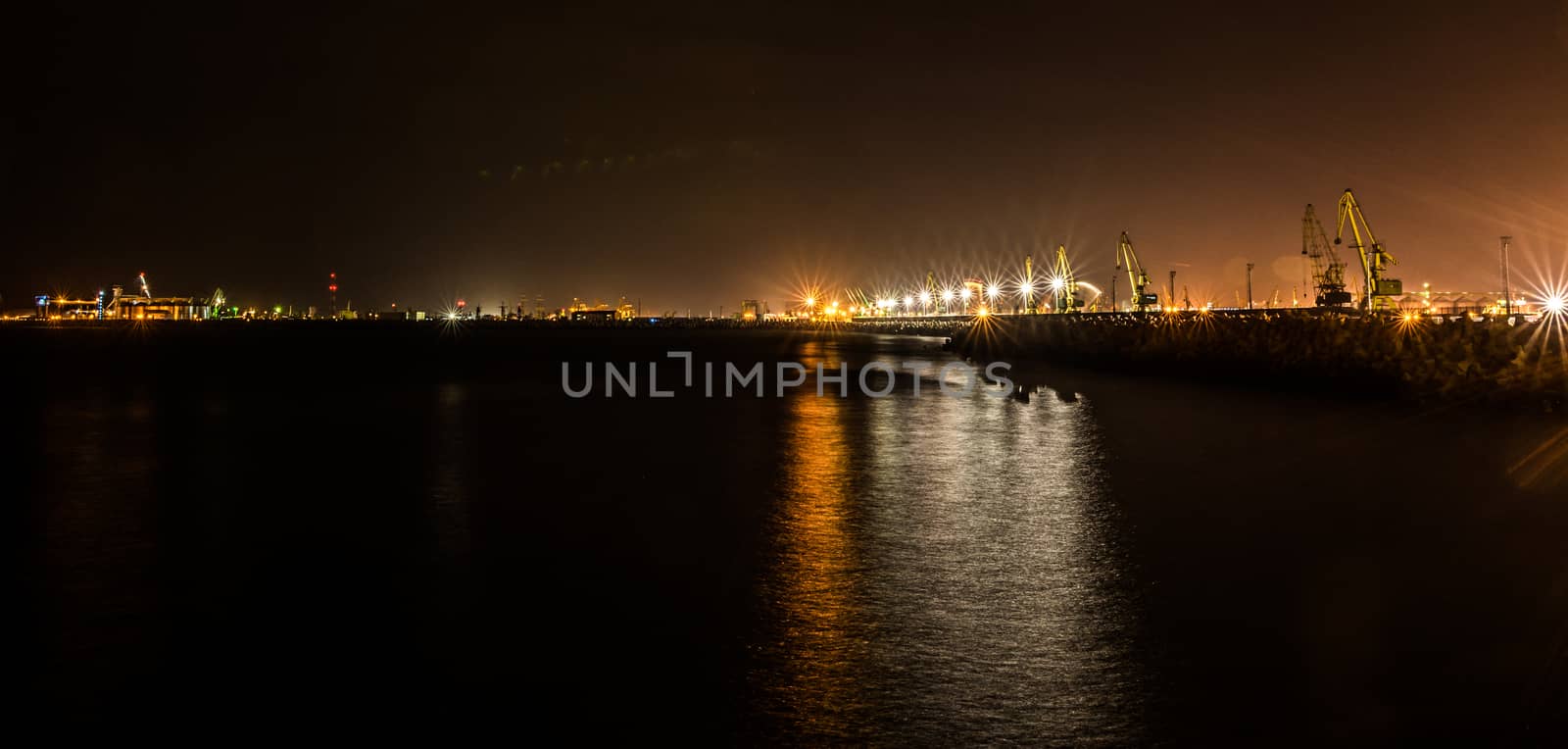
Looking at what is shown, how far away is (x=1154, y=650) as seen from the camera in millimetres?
6289

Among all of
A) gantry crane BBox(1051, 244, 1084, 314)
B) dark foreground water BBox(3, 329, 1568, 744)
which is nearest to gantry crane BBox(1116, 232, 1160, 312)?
gantry crane BBox(1051, 244, 1084, 314)

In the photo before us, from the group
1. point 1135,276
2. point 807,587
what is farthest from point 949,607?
point 1135,276

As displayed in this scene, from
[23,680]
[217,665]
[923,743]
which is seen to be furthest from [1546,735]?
[23,680]

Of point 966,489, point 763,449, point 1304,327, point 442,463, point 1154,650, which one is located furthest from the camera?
point 1304,327

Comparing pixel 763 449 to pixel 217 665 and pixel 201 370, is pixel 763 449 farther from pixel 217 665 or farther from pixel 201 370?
pixel 201 370

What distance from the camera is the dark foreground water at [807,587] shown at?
5.46 metres

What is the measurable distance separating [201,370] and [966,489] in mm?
42003

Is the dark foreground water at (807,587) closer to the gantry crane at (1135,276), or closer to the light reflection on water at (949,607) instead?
the light reflection on water at (949,607)

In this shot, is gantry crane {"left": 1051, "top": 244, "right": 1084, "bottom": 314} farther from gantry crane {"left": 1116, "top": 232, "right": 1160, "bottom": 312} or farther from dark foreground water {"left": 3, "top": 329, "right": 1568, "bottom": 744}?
dark foreground water {"left": 3, "top": 329, "right": 1568, "bottom": 744}

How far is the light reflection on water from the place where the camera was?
536cm

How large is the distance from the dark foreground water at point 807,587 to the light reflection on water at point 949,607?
0.03 meters

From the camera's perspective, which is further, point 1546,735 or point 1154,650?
point 1154,650

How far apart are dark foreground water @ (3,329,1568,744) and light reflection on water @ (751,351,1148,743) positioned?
0.03 meters

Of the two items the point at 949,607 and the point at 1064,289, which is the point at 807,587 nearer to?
the point at 949,607
